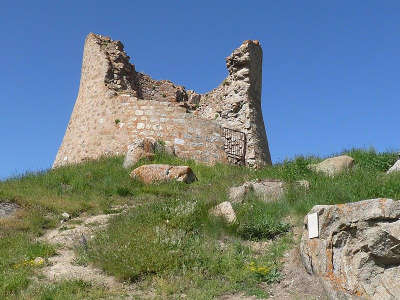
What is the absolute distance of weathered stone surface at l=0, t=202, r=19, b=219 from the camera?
383 inches

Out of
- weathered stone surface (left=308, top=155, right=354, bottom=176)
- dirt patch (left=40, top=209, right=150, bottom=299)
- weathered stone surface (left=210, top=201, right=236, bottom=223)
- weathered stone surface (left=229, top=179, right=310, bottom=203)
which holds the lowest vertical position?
dirt patch (left=40, top=209, right=150, bottom=299)

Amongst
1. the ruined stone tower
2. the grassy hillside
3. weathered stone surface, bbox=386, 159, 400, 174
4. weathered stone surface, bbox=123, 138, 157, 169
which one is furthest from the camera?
the ruined stone tower

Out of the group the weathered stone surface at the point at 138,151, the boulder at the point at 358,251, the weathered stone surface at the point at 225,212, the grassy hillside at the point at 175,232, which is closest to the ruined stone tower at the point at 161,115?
the weathered stone surface at the point at 138,151

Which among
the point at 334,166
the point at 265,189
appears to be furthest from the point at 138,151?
the point at 334,166

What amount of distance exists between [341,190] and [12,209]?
656 centimetres

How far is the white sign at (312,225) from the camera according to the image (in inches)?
258

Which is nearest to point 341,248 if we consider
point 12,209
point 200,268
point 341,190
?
point 200,268

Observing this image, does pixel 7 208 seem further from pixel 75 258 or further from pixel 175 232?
pixel 175 232

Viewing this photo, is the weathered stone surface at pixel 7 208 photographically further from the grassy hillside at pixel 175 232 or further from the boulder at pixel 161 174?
the boulder at pixel 161 174

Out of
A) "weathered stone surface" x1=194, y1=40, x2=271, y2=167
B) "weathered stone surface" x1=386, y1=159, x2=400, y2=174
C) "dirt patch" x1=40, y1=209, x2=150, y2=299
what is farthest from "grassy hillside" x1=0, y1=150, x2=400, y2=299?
"weathered stone surface" x1=194, y1=40, x2=271, y2=167

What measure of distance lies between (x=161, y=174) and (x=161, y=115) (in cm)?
421

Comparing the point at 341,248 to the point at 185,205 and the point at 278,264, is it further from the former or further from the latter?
the point at 185,205

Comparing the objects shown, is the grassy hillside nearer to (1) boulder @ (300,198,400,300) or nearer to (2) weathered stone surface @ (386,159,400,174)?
(2) weathered stone surface @ (386,159,400,174)

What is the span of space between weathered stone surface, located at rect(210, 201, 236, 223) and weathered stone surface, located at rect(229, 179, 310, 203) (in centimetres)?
81
